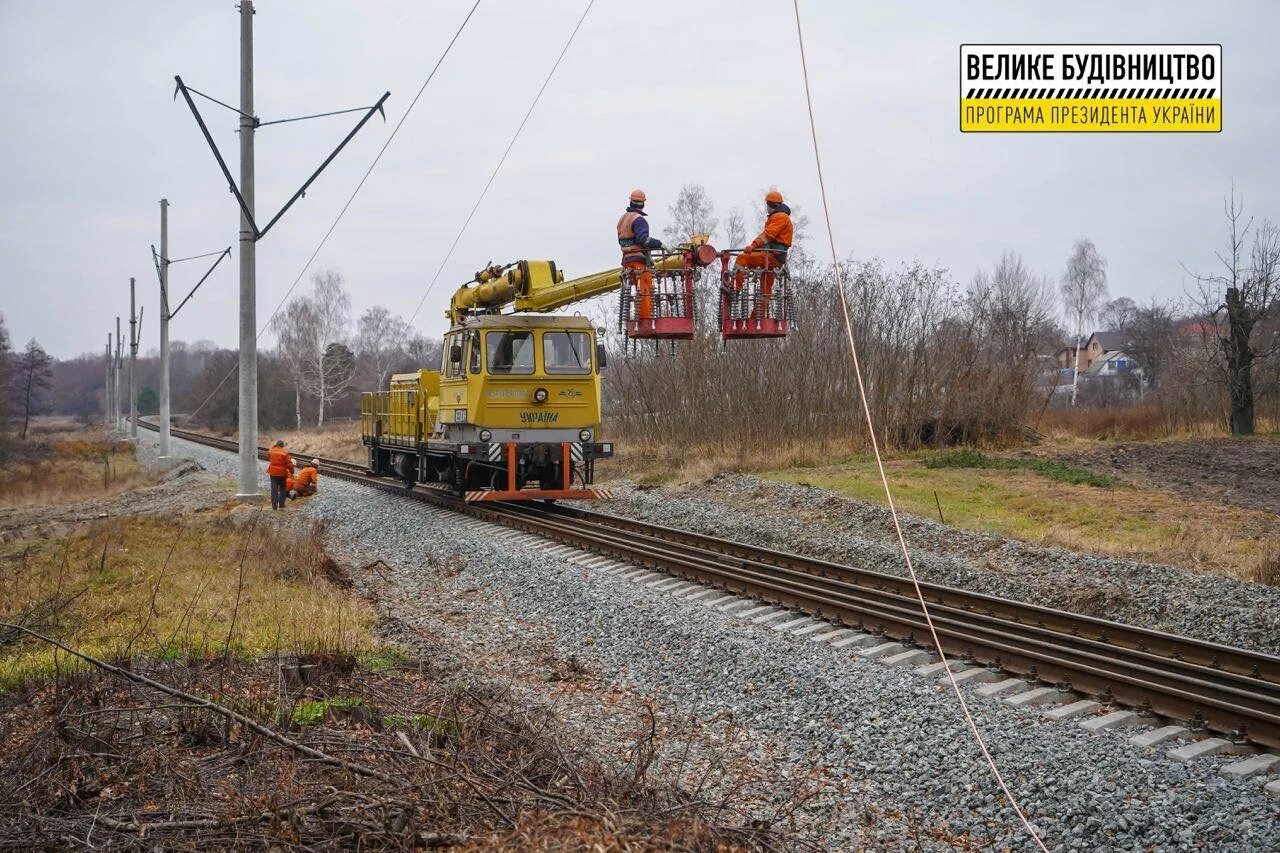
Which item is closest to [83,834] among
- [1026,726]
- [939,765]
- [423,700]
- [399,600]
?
[423,700]

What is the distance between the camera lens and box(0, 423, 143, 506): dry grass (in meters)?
29.6

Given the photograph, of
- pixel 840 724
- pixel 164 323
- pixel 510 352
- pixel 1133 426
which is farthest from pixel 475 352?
pixel 1133 426

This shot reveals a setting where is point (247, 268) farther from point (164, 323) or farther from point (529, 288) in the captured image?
point (164, 323)

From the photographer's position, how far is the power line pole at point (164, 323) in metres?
31.9

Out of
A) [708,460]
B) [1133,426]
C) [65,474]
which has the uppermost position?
[1133,426]

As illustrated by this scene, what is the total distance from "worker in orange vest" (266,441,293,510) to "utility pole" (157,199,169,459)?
14.7 meters

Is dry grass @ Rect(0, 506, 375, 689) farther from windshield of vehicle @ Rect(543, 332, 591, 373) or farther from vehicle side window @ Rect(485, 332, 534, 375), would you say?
windshield of vehicle @ Rect(543, 332, 591, 373)

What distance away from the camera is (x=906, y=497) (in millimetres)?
17281

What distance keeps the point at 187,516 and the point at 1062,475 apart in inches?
608

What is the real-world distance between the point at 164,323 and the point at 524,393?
777 inches

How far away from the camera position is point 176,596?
1020 cm

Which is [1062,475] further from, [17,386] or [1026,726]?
[17,386]

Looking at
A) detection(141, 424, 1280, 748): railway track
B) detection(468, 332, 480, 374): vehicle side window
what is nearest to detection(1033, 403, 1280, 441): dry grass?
detection(468, 332, 480, 374): vehicle side window

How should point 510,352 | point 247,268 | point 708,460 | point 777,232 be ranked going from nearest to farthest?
point 777,232
point 510,352
point 247,268
point 708,460
